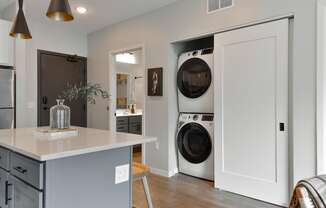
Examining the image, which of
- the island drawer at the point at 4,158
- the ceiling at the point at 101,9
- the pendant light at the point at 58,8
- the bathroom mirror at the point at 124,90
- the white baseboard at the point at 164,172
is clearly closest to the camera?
the island drawer at the point at 4,158

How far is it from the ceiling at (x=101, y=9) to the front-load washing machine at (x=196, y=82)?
3.02 ft

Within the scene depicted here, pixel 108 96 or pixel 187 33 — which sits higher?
pixel 187 33

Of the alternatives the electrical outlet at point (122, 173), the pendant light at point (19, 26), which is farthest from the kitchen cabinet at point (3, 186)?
the pendant light at point (19, 26)

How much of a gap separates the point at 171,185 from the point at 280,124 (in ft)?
5.35

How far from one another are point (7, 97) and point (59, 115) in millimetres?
2331

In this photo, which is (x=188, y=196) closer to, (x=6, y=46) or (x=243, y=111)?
(x=243, y=111)

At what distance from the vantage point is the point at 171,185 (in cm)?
333

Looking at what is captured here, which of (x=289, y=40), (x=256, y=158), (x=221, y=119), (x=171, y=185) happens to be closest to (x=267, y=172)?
(x=256, y=158)

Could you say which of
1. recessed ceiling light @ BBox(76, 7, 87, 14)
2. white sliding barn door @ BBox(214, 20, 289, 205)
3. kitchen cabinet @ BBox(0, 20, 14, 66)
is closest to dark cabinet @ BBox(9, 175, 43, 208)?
white sliding barn door @ BBox(214, 20, 289, 205)

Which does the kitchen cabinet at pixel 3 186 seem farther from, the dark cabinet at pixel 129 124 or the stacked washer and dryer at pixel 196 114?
the dark cabinet at pixel 129 124

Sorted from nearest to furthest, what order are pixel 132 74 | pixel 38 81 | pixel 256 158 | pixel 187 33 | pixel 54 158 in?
pixel 54 158
pixel 256 158
pixel 187 33
pixel 38 81
pixel 132 74

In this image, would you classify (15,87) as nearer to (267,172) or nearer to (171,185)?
(171,185)

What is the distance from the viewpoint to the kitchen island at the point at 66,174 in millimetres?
1385

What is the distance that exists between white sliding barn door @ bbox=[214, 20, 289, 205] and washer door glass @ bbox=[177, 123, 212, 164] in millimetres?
294
